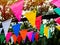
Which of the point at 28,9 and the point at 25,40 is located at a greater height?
the point at 28,9

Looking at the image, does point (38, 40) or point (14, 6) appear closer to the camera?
point (14, 6)

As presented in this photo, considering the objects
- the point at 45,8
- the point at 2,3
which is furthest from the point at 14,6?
the point at 45,8

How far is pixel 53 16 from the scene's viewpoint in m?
3.23

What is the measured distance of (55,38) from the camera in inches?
136

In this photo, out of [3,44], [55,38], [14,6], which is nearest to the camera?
[14,6]

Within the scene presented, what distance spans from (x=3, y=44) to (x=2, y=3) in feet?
3.09

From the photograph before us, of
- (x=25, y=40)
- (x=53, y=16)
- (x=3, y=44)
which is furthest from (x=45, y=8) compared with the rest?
(x=3, y=44)

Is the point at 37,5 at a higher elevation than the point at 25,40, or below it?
higher

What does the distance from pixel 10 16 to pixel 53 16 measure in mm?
640

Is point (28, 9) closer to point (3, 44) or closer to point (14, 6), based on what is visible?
point (14, 6)

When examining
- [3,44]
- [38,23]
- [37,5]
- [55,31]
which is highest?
[37,5]

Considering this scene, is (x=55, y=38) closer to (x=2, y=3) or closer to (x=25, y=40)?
(x=25, y=40)

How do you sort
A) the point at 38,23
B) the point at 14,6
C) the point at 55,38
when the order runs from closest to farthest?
the point at 14,6, the point at 38,23, the point at 55,38

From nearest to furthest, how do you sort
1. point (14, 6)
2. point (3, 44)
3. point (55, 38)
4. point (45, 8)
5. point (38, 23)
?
1. point (14, 6)
2. point (38, 23)
3. point (45, 8)
4. point (55, 38)
5. point (3, 44)
